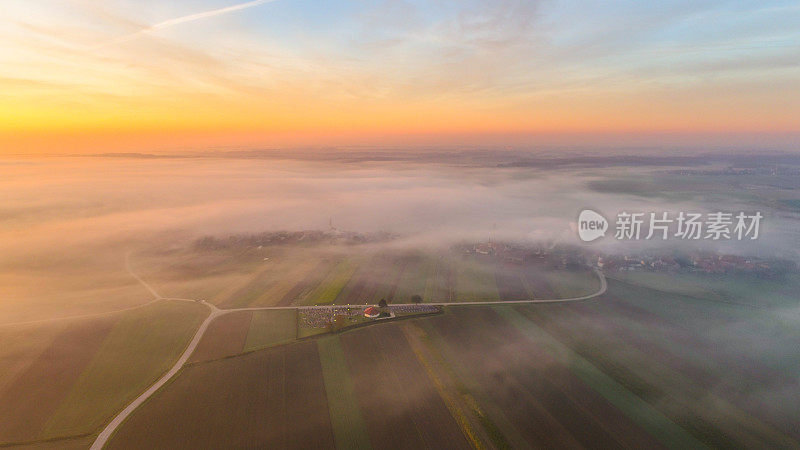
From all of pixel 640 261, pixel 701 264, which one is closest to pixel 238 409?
pixel 640 261

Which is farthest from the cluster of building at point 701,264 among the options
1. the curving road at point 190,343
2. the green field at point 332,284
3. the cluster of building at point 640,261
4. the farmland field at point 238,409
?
the farmland field at point 238,409

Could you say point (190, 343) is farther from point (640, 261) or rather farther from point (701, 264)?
point (701, 264)

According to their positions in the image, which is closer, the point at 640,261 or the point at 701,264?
the point at 701,264

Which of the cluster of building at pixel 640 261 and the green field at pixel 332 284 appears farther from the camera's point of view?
the cluster of building at pixel 640 261

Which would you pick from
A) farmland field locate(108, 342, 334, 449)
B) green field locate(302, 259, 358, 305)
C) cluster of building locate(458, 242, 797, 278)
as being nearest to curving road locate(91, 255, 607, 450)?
farmland field locate(108, 342, 334, 449)

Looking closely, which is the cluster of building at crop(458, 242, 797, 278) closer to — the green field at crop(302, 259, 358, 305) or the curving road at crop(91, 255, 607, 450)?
the curving road at crop(91, 255, 607, 450)

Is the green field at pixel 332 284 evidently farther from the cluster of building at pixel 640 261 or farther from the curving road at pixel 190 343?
the cluster of building at pixel 640 261

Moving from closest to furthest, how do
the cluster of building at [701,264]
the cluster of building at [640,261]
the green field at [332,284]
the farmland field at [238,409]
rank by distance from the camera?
the farmland field at [238,409], the green field at [332,284], the cluster of building at [701,264], the cluster of building at [640,261]

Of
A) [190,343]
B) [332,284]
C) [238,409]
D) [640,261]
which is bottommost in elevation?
[332,284]

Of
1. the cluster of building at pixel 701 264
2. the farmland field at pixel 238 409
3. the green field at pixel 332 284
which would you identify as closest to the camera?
the farmland field at pixel 238 409

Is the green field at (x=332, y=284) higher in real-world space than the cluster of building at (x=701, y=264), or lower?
lower

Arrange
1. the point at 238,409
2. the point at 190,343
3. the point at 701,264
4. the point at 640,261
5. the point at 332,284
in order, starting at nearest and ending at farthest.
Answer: the point at 238,409 → the point at 190,343 → the point at 332,284 → the point at 701,264 → the point at 640,261
